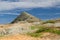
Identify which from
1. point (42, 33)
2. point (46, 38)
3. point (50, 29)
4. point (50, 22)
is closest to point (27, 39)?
point (46, 38)

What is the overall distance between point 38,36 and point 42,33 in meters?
1.32

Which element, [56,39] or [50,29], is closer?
[56,39]

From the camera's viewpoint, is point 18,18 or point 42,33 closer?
point 42,33

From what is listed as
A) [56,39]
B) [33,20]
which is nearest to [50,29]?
[56,39]

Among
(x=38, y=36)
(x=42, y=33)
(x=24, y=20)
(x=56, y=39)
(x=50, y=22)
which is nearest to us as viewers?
(x=56, y=39)

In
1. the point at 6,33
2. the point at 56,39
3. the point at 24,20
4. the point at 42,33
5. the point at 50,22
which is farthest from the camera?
A: the point at 24,20

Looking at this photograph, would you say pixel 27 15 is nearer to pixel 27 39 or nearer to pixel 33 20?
pixel 33 20

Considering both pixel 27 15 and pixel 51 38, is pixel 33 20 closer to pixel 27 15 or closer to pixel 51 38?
pixel 27 15

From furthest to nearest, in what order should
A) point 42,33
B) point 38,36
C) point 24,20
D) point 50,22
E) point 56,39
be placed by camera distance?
point 24,20
point 50,22
point 42,33
point 38,36
point 56,39

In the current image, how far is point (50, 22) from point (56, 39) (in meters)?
8.68

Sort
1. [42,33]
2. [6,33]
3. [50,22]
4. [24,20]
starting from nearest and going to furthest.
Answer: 1. [42,33]
2. [6,33]
3. [50,22]
4. [24,20]

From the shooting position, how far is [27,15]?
2808 centimetres

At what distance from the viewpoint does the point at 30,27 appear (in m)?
22.1

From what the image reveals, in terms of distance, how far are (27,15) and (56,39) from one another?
12.1 meters
